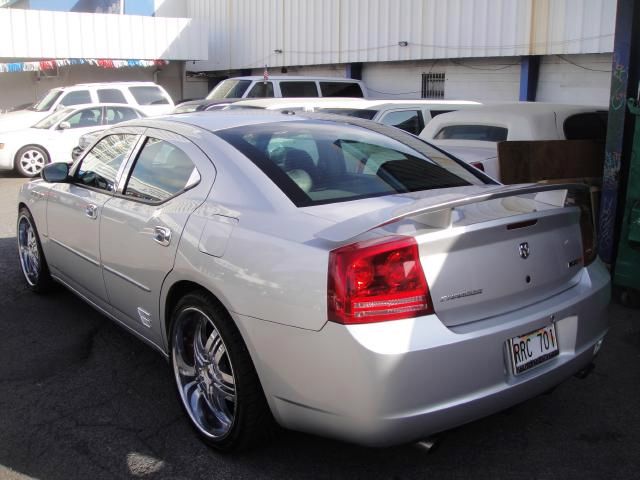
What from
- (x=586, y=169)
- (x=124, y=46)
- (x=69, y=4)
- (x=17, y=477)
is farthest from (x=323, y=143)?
(x=69, y=4)

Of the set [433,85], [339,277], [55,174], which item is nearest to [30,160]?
[433,85]

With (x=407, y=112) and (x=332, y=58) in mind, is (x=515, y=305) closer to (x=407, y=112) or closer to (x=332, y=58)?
(x=407, y=112)

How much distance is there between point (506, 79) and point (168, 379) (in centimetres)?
1206

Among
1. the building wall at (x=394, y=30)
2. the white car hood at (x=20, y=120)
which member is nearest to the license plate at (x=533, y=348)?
the building wall at (x=394, y=30)

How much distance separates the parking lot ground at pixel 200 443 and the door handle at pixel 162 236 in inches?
37.3

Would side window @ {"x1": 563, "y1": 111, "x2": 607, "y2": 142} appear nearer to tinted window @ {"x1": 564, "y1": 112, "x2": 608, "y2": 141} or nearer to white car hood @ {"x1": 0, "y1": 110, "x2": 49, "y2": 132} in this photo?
tinted window @ {"x1": 564, "y1": 112, "x2": 608, "y2": 141}

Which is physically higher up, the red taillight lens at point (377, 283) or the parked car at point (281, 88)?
the parked car at point (281, 88)

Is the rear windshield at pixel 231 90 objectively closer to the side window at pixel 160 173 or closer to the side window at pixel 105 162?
the side window at pixel 105 162

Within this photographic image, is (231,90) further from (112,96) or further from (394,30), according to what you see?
(394,30)

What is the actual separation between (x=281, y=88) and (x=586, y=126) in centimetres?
929

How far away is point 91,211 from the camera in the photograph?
4.32 meters

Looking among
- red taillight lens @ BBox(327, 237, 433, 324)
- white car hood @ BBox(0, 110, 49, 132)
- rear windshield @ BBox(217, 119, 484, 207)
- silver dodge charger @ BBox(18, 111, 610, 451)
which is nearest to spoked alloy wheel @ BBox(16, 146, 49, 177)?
white car hood @ BBox(0, 110, 49, 132)

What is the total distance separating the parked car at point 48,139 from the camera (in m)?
13.9

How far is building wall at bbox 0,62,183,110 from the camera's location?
81.5 feet
